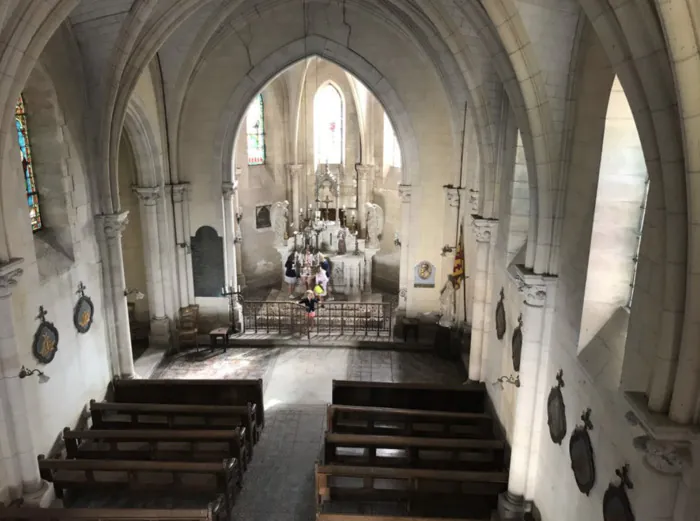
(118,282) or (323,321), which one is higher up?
(118,282)

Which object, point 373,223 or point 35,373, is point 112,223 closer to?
point 35,373

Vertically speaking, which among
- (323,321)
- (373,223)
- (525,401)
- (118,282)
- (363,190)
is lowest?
(323,321)

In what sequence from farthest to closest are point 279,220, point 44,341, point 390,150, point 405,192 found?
point 390,150
point 279,220
point 405,192
point 44,341

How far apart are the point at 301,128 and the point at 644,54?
60.3 feet

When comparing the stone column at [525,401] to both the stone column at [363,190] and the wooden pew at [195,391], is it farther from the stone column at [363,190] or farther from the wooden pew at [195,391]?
the stone column at [363,190]

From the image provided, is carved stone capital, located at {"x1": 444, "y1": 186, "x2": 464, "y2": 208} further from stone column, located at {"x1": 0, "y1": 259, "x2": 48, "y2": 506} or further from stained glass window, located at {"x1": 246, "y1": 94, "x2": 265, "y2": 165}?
stone column, located at {"x1": 0, "y1": 259, "x2": 48, "y2": 506}

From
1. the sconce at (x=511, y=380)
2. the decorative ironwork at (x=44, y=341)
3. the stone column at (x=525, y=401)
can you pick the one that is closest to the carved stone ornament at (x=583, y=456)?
the stone column at (x=525, y=401)

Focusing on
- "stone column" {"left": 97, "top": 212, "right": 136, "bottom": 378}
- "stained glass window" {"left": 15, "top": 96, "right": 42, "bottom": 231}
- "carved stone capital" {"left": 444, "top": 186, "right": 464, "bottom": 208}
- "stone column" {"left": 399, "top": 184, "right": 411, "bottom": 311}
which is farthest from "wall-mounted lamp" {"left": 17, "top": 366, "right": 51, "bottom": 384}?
"carved stone capital" {"left": 444, "top": 186, "right": 464, "bottom": 208}

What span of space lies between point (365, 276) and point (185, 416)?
419 inches

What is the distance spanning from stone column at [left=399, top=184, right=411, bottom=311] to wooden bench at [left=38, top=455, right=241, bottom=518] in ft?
26.2

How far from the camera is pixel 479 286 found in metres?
11.4

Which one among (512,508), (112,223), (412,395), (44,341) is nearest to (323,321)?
(412,395)

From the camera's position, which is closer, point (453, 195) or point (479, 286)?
point (479, 286)

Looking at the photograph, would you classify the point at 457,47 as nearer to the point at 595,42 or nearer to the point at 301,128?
the point at 595,42
